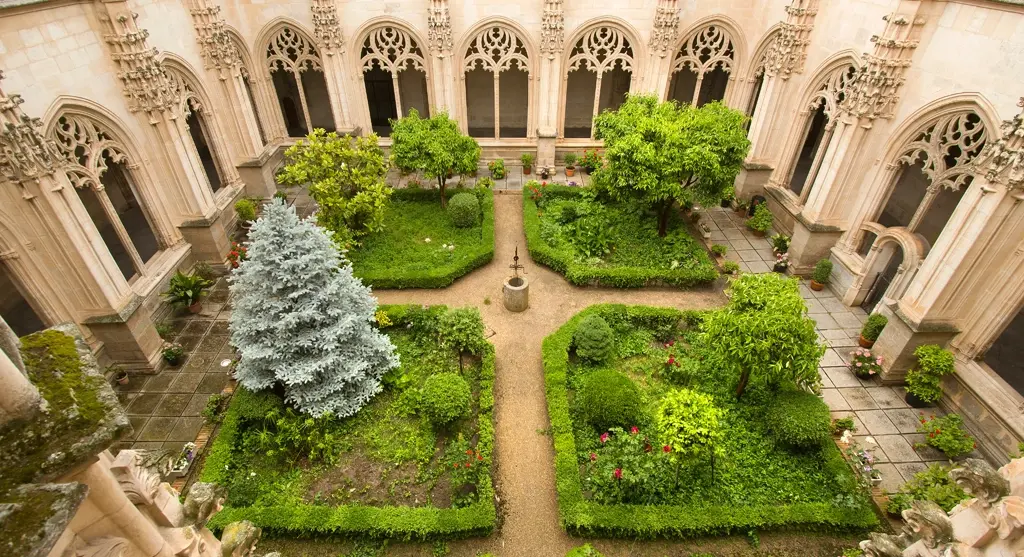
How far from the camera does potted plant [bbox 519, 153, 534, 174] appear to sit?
25.2 meters

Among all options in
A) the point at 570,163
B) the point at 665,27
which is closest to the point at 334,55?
the point at 570,163

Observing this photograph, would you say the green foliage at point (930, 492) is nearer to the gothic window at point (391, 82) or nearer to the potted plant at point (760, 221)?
the potted plant at point (760, 221)

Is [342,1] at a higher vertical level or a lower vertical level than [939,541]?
higher

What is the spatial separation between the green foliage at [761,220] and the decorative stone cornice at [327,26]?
18723 millimetres

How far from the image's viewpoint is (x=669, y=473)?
1241 centimetres

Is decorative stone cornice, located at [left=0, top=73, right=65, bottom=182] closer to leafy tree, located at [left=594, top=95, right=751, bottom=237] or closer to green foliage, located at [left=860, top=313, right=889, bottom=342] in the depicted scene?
leafy tree, located at [left=594, top=95, right=751, bottom=237]

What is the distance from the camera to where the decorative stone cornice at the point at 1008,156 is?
38.4 ft

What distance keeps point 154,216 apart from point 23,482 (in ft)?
57.1

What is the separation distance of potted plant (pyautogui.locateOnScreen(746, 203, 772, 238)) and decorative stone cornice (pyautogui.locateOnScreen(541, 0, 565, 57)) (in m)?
10.8

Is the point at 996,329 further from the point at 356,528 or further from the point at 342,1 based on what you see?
the point at 342,1

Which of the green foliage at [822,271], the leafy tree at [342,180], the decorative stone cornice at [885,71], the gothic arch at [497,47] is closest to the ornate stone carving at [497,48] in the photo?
the gothic arch at [497,47]

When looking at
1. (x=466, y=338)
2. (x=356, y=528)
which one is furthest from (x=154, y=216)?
(x=356, y=528)

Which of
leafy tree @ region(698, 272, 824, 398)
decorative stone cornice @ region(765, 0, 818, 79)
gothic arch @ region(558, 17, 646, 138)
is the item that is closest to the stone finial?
leafy tree @ region(698, 272, 824, 398)

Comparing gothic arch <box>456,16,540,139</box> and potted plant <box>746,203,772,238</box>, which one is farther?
gothic arch <box>456,16,540,139</box>
